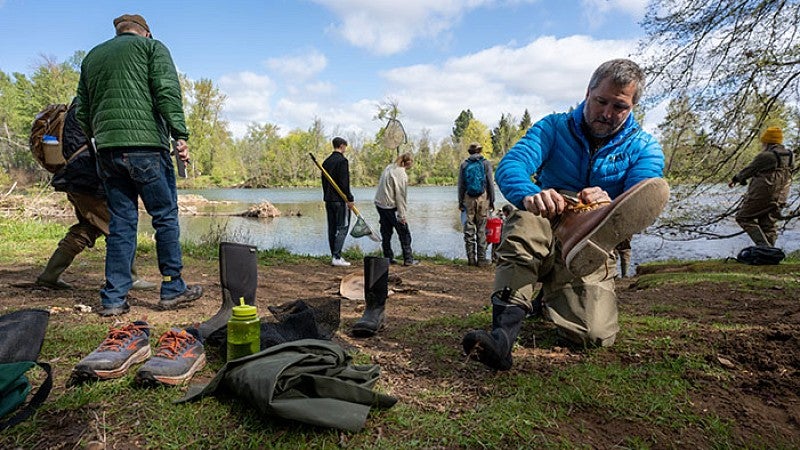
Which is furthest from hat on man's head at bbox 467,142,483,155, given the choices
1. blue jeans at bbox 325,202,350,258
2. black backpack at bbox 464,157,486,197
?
blue jeans at bbox 325,202,350,258

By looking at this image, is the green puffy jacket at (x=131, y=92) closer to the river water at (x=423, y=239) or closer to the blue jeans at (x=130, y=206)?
the blue jeans at (x=130, y=206)

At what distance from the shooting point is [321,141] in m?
63.7

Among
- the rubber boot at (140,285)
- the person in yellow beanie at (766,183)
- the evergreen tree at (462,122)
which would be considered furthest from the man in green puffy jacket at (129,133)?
the evergreen tree at (462,122)

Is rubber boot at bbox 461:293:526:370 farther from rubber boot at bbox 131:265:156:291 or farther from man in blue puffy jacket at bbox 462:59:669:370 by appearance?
rubber boot at bbox 131:265:156:291

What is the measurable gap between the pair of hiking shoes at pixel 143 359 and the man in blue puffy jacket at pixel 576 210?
1230 mm

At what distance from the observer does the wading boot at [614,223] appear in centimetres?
190

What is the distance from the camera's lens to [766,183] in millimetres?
6520

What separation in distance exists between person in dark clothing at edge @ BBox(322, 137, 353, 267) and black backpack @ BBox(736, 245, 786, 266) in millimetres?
5777

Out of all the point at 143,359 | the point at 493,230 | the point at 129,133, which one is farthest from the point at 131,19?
the point at 493,230

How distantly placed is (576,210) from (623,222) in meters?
0.34

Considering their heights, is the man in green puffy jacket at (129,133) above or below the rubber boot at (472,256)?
above

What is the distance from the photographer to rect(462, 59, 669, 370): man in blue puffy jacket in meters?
1.93

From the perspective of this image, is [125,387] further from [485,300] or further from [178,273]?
[485,300]

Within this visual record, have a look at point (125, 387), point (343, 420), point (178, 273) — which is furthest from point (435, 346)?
point (178, 273)
